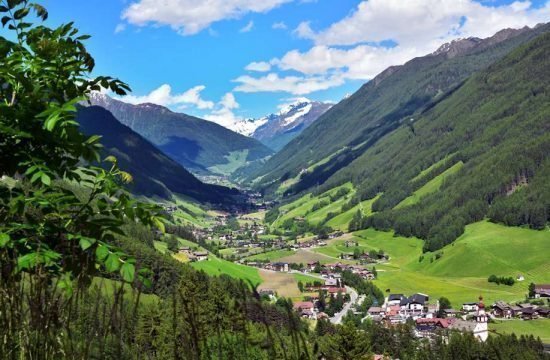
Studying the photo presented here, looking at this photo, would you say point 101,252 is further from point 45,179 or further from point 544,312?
point 544,312

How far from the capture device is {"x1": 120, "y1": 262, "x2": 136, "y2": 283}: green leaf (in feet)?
13.5

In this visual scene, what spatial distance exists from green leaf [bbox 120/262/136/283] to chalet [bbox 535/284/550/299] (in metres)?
169

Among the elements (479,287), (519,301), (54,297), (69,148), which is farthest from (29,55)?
(479,287)

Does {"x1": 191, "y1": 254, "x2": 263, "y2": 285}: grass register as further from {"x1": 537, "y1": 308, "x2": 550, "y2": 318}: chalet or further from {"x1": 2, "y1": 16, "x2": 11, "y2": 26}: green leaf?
{"x1": 2, "y1": 16, "x2": 11, "y2": 26}: green leaf

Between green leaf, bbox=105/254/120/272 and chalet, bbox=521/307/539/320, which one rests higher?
green leaf, bbox=105/254/120/272

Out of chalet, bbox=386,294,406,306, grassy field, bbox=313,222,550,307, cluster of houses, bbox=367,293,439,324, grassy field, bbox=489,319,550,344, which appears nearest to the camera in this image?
grassy field, bbox=489,319,550,344

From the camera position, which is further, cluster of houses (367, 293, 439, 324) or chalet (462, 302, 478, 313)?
cluster of houses (367, 293, 439, 324)

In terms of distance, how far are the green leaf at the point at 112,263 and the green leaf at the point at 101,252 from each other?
5 centimetres

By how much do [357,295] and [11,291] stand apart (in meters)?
167

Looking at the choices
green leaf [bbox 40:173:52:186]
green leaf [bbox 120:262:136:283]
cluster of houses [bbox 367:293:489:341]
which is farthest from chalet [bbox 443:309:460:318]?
green leaf [bbox 40:173:52:186]

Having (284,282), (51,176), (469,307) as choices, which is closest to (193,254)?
(284,282)

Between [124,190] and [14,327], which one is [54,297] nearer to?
[14,327]

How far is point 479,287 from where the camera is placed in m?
164

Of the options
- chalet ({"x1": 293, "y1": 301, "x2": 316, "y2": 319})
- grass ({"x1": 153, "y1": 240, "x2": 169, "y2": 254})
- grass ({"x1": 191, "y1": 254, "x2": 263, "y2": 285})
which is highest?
grass ({"x1": 153, "y1": 240, "x2": 169, "y2": 254})
